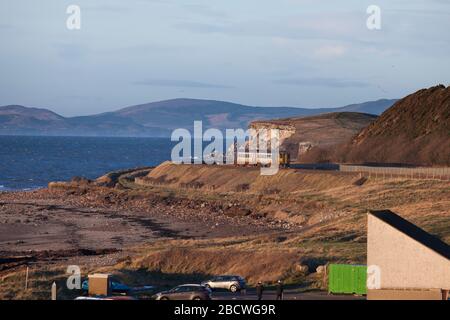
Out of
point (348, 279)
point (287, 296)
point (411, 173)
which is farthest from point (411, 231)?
point (411, 173)

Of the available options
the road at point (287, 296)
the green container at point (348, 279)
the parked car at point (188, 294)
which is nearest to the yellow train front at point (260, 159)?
the road at point (287, 296)

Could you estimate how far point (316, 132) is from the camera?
154 metres

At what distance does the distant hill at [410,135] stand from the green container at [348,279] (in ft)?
218

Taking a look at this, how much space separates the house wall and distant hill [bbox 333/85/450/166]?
7187cm

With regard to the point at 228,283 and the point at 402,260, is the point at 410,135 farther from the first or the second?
the point at 402,260

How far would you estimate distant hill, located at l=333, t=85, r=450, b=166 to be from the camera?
105562 mm

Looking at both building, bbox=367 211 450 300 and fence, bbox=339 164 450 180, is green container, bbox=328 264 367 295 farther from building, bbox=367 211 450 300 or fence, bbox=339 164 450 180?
fence, bbox=339 164 450 180

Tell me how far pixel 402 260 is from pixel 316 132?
125697mm

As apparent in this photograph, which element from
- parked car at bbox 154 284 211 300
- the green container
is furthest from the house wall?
parked car at bbox 154 284 211 300

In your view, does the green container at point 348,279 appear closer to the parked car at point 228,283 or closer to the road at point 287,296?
the road at point 287,296

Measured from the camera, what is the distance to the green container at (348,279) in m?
33.7

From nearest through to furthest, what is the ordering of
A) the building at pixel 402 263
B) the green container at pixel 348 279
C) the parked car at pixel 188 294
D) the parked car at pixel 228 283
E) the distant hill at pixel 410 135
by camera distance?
the building at pixel 402 263
the parked car at pixel 188 294
the green container at pixel 348 279
the parked car at pixel 228 283
the distant hill at pixel 410 135
